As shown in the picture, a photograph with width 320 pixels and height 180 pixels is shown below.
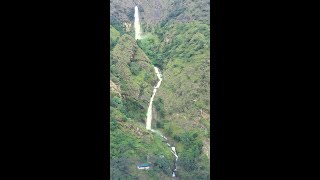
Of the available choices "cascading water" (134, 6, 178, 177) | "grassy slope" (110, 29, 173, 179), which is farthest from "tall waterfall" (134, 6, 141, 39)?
"grassy slope" (110, 29, 173, 179)

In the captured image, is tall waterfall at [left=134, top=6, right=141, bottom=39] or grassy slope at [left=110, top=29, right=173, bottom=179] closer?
grassy slope at [left=110, top=29, right=173, bottom=179]

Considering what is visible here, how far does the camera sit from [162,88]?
9.32 meters

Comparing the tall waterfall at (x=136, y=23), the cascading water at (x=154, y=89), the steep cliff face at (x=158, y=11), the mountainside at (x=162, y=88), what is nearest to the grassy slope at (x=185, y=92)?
the mountainside at (x=162, y=88)

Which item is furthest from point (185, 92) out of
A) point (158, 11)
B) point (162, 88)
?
point (158, 11)

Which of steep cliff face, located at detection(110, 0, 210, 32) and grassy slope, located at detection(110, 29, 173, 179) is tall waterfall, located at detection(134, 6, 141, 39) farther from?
grassy slope, located at detection(110, 29, 173, 179)

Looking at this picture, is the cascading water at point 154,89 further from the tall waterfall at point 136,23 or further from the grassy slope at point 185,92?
the grassy slope at point 185,92

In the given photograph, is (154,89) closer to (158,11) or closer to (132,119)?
(132,119)

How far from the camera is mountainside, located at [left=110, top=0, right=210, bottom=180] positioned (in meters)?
8.66

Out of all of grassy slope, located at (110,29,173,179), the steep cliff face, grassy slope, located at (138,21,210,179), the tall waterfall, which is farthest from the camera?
the tall waterfall

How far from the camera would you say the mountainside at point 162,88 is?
8.66 m
